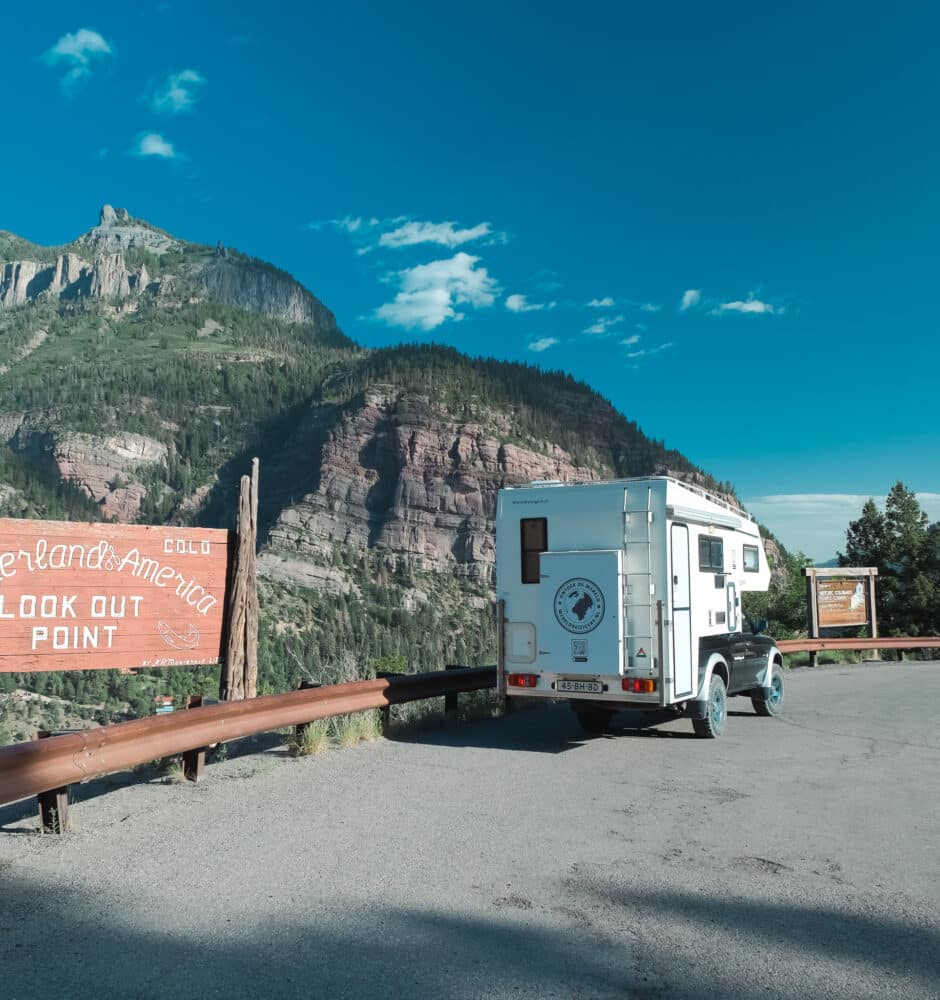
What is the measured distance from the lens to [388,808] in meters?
6.62

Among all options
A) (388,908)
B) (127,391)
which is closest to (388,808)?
(388,908)

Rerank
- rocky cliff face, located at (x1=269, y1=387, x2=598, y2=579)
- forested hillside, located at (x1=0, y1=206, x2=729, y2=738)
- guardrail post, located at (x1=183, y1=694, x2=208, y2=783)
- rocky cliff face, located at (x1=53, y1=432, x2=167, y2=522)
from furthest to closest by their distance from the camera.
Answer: rocky cliff face, located at (x1=53, y1=432, x2=167, y2=522) → rocky cliff face, located at (x1=269, y1=387, x2=598, y2=579) → forested hillside, located at (x1=0, y1=206, x2=729, y2=738) → guardrail post, located at (x1=183, y1=694, x2=208, y2=783)

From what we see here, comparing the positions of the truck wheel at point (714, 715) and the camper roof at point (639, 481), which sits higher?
the camper roof at point (639, 481)

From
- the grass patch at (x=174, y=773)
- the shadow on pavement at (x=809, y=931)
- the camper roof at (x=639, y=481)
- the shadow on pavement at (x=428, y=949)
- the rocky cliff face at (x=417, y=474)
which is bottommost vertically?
the shadow on pavement at (x=809, y=931)

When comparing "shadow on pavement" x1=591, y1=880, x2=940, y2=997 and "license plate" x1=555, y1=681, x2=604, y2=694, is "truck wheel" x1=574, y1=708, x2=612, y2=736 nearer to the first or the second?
"license plate" x1=555, y1=681, x2=604, y2=694

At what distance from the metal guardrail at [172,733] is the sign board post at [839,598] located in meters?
16.4

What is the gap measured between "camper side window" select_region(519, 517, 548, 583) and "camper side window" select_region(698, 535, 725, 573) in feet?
6.39

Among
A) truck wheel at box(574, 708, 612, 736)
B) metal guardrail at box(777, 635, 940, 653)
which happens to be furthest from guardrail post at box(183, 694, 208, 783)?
metal guardrail at box(777, 635, 940, 653)

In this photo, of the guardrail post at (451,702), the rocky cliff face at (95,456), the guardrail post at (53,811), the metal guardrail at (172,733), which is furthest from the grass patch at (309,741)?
the rocky cliff face at (95,456)

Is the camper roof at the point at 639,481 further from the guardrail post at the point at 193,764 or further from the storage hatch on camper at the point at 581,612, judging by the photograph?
the guardrail post at the point at 193,764

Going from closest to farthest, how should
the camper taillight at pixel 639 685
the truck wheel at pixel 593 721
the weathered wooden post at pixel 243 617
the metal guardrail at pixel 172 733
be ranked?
the metal guardrail at pixel 172 733
the weathered wooden post at pixel 243 617
the camper taillight at pixel 639 685
the truck wheel at pixel 593 721

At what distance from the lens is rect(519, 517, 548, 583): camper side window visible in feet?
32.8

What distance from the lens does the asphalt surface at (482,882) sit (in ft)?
12.2

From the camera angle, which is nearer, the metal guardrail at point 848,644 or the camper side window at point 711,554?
the camper side window at point 711,554
